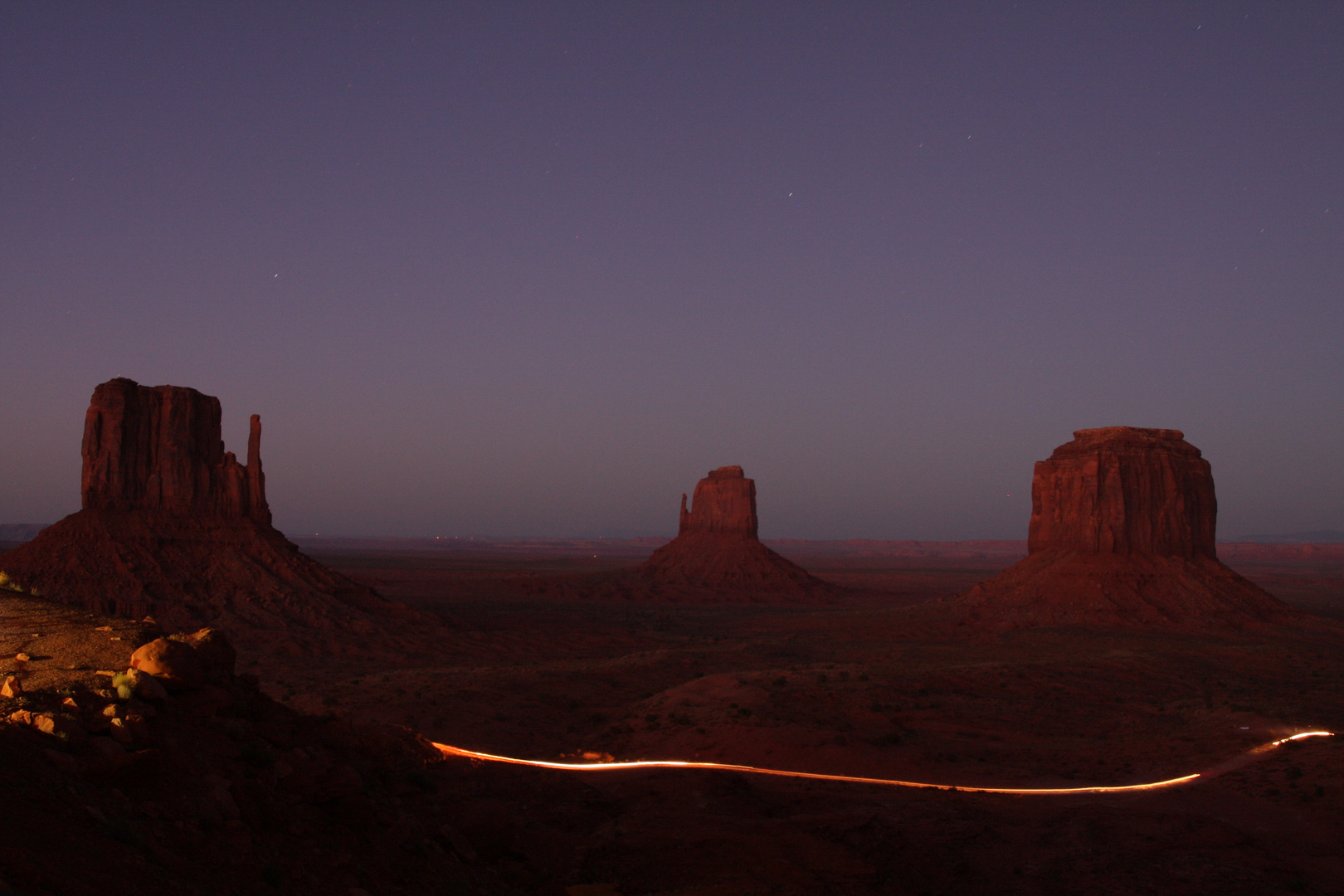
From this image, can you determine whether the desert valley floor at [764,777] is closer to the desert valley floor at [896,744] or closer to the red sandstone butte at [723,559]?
the desert valley floor at [896,744]

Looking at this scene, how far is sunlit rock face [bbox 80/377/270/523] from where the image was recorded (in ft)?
115

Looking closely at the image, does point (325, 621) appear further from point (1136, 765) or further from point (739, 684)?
point (1136, 765)

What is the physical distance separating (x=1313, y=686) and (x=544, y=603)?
4732 centimetres

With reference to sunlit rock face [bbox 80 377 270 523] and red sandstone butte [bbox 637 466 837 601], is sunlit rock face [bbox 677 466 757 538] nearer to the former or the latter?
red sandstone butte [bbox 637 466 837 601]

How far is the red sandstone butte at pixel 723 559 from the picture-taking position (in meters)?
78.9

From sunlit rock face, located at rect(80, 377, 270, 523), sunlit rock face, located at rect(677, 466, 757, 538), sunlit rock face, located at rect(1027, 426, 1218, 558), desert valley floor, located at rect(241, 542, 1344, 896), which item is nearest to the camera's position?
desert valley floor, located at rect(241, 542, 1344, 896)

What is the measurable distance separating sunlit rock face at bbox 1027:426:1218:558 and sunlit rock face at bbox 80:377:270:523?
4387 cm

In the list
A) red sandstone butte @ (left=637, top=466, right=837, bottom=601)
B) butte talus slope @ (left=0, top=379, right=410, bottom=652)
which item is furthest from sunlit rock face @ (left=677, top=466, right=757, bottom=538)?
butte talus slope @ (left=0, top=379, right=410, bottom=652)

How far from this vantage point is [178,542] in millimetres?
35375

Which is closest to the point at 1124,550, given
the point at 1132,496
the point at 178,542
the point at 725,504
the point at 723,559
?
the point at 1132,496

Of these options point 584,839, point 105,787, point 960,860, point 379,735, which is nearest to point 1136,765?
point 960,860

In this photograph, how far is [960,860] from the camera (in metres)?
12.0

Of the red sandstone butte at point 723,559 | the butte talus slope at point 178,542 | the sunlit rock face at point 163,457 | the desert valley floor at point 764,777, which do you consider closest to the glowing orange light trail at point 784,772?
the desert valley floor at point 764,777

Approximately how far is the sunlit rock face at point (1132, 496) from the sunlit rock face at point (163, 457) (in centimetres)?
4387
